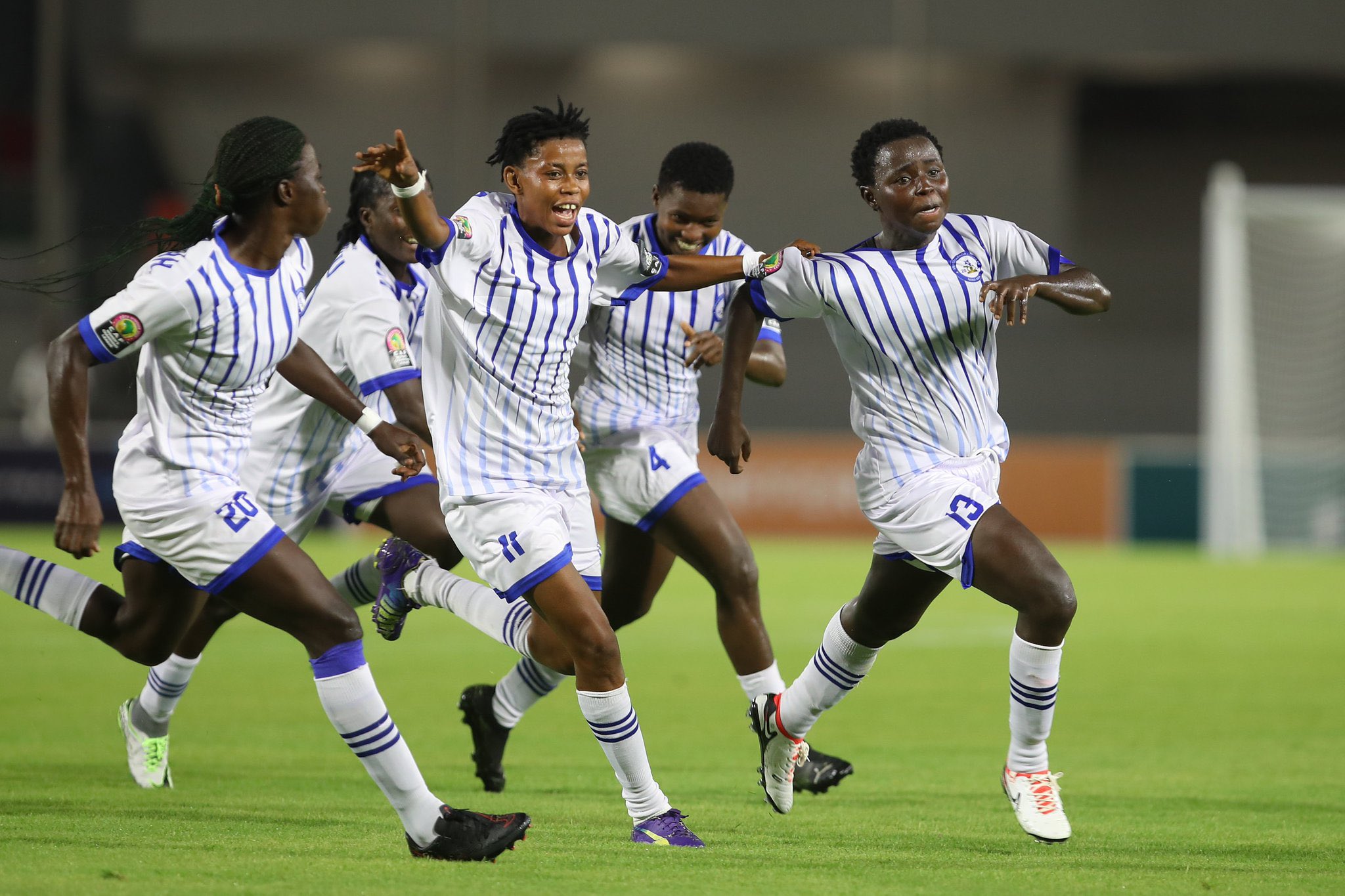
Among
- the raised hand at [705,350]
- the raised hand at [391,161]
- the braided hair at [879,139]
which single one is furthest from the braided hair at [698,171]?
the raised hand at [391,161]

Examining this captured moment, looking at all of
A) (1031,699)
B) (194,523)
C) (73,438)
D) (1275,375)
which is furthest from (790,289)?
(1275,375)

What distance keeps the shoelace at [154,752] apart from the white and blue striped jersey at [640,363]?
1872 millimetres

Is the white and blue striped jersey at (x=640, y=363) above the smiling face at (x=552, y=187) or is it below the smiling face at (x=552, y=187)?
below

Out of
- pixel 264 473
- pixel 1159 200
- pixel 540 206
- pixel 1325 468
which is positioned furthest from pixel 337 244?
pixel 1159 200

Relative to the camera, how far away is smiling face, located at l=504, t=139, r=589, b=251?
4.76 metres

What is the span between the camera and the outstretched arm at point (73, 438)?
14.1ft

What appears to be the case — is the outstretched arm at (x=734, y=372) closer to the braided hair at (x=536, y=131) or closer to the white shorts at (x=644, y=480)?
the white shorts at (x=644, y=480)

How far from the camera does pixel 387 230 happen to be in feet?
20.4

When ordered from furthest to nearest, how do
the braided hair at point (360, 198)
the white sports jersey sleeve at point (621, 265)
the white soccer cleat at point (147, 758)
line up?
the braided hair at point (360, 198) < the white soccer cleat at point (147, 758) < the white sports jersey sleeve at point (621, 265)

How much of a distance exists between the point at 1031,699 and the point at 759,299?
149cm

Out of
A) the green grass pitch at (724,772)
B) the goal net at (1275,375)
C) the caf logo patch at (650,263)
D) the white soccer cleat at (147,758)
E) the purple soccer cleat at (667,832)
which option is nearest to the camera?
the green grass pitch at (724,772)

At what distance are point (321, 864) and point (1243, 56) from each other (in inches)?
837

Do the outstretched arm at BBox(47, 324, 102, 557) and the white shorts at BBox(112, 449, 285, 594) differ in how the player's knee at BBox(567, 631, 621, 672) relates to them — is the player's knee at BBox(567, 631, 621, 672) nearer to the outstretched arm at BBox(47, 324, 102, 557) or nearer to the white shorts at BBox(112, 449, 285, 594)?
the white shorts at BBox(112, 449, 285, 594)

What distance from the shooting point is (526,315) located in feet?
15.5
